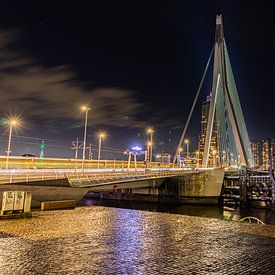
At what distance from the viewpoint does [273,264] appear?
8.84 metres

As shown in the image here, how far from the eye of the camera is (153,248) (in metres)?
10.6

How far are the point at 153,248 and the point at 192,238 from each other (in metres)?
2.61

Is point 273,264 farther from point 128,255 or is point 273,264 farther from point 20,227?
point 20,227

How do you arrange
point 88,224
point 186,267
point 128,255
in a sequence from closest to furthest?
point 186,267
point 128,255
point 88,224

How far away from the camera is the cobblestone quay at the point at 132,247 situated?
8.10m

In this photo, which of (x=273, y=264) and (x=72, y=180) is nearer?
(x=273, y=264)

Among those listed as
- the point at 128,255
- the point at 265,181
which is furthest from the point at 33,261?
the point at 265,181

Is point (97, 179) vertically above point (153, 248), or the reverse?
point (97, 179)

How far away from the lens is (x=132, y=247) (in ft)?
35.0

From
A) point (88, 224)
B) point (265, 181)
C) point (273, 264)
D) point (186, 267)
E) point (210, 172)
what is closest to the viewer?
point (186, 267)

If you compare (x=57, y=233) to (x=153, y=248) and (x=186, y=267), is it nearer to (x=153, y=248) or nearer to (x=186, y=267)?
(x=153, y=248)

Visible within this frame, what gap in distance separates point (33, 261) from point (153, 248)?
4013 mm

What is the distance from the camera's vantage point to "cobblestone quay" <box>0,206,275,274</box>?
8.10m

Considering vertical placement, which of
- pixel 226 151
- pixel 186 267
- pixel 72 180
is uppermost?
pixel 226 151
